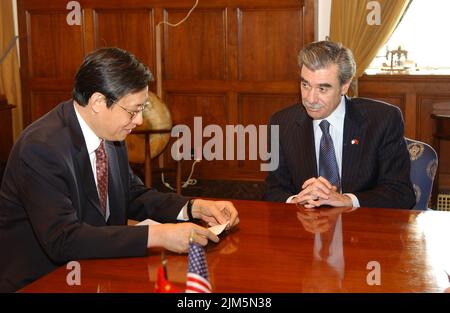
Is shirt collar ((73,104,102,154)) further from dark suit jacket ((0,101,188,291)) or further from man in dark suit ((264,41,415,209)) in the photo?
man in dark suit ((264,41,415,209))

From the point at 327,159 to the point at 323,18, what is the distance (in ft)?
13.1

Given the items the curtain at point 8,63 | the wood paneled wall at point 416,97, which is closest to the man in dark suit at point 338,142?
the wood paneled wall at point 416,97

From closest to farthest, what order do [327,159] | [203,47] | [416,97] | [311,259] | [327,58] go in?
[311,259], [327,58], [327,159], [416,97], [203,47]

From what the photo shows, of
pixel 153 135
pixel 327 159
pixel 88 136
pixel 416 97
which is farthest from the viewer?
pixel 416 97

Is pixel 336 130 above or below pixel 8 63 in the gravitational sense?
below

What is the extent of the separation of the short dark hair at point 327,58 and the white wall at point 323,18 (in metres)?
3.87

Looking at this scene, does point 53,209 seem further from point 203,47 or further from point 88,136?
point 203,47

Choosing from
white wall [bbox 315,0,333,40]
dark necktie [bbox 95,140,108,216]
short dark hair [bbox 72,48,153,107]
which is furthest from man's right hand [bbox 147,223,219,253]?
white wall [bbox 315,0,333,40]

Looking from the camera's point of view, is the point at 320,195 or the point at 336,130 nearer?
the point at 320,195

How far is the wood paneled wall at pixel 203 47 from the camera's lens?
7.23 meters

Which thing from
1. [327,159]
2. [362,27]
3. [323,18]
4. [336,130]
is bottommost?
[327,159]

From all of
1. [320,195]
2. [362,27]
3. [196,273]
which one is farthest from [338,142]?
[362,27]

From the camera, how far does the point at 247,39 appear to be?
24.0 feet

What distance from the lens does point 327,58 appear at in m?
3.30
